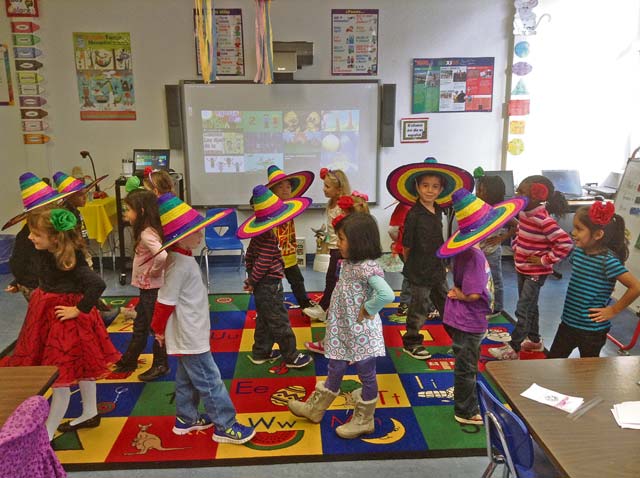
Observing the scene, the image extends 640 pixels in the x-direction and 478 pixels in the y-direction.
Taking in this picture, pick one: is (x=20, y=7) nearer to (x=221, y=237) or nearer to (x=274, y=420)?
(x=221, y=237)

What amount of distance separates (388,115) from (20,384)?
Result: 4.39 m

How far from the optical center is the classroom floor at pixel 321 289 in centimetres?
236

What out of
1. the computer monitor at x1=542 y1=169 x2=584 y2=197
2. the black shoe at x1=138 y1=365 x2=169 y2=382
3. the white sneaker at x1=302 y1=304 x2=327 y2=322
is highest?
the computer monitor at x1=542 y1=169 x2=584 y2=197

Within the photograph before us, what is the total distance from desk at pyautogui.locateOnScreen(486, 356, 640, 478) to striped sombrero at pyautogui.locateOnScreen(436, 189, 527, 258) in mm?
575

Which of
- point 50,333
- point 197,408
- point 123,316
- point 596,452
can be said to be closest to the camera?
point 596,452

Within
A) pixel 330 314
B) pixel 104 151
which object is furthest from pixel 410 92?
pixel 330 314

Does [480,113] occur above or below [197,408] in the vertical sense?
above

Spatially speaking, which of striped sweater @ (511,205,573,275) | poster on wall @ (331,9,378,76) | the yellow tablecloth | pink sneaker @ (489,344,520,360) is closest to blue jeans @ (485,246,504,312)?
pink sneaker @ (489,344,520,360)

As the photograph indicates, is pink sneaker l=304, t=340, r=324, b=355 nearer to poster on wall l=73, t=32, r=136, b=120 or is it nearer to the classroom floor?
the classroom floor

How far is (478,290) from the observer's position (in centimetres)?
242

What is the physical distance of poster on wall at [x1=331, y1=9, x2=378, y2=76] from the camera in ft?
17.4

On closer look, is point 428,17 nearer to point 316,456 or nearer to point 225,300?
A: point 225,300

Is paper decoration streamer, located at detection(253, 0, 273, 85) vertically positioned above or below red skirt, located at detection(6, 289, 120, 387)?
above

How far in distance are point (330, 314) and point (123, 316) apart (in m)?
2.35
